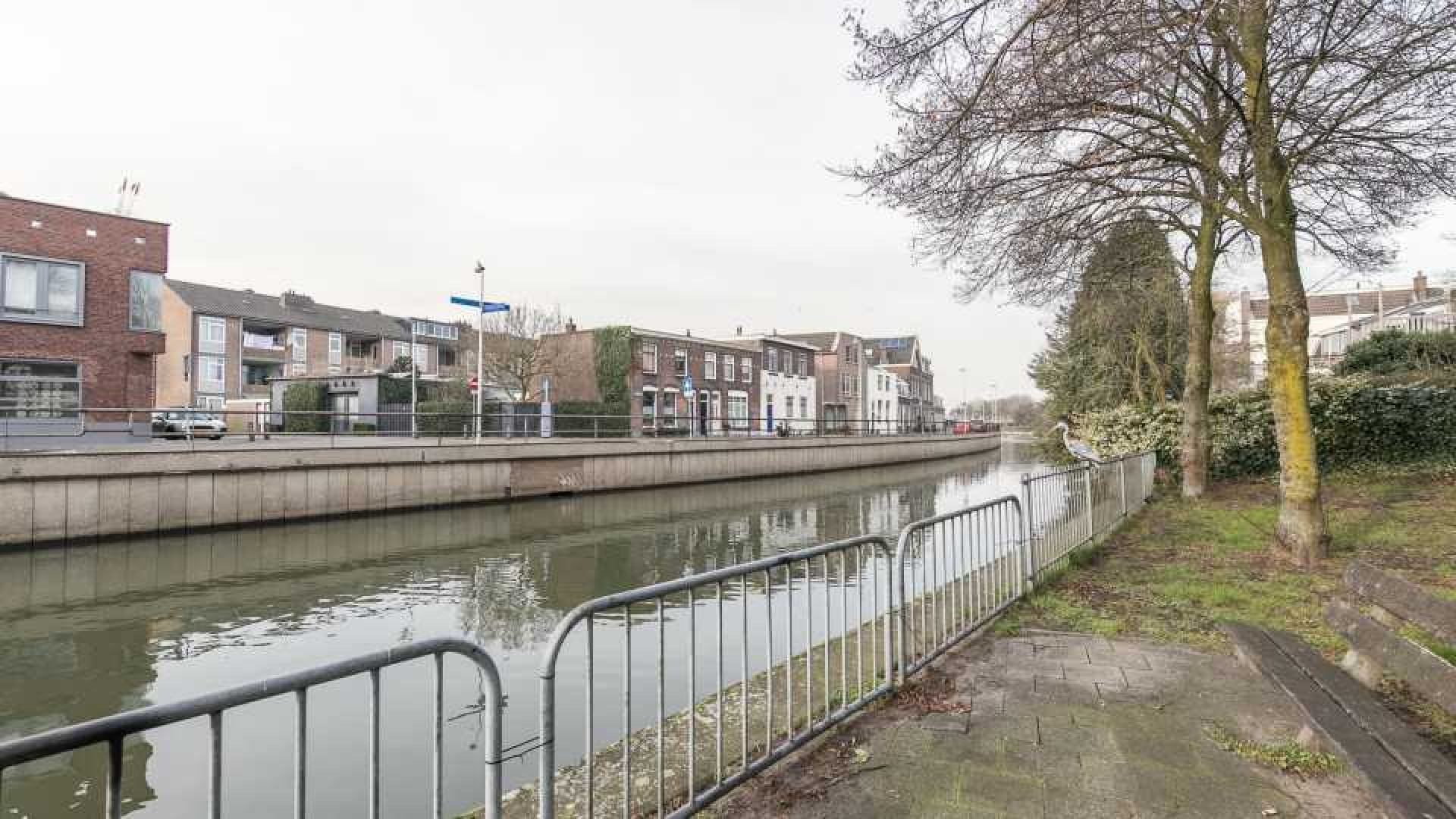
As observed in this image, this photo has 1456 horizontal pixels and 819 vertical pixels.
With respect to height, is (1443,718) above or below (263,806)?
above

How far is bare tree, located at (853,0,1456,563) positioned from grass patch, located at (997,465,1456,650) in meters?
0.85

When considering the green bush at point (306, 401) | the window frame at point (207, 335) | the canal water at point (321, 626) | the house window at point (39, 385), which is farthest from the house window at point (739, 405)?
the window frame at point (207, 335)

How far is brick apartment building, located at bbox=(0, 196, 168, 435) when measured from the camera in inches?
797

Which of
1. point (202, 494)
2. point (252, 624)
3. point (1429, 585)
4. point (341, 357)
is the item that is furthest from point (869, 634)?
point (341, 357)

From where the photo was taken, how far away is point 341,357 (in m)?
Result: 52.2

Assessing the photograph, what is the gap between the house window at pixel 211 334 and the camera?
4450 centimetres

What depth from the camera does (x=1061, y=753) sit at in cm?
354

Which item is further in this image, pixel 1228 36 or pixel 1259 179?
pixel 1259 179

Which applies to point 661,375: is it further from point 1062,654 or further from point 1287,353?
point 1062,654

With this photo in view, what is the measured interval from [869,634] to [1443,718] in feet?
10.7

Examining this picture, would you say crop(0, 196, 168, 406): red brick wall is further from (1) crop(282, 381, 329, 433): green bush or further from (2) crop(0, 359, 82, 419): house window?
(1) crop(282, 381, 329, 433): green bush

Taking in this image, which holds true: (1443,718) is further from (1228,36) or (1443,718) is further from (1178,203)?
(1178,203)

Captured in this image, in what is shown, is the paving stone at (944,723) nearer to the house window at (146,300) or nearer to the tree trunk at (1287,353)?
the tree trunk at (1287,353)

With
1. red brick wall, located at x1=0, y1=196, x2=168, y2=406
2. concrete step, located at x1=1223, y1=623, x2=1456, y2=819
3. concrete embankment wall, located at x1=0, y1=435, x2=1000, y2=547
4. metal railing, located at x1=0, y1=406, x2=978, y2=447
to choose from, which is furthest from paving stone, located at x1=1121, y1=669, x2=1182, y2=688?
red brick wall, located at x1=0, y1=196, x2=168, y2=406
